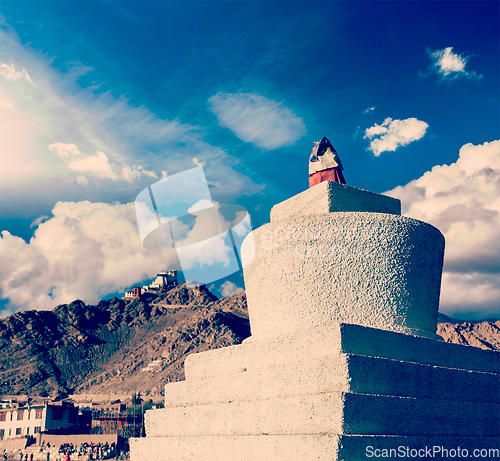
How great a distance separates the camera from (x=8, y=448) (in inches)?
1438

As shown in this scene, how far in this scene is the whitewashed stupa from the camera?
7.65 m

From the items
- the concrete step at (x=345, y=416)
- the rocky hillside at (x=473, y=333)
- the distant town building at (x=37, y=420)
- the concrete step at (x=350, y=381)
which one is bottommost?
the distant town building at (x=37, y=420)

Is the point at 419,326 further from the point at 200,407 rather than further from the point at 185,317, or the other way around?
the point at 185,317

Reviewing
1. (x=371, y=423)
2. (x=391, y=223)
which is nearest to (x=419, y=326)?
(x=391, y=223)

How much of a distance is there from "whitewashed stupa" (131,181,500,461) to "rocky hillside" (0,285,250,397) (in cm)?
7291

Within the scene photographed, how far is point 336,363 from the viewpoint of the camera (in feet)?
25.6

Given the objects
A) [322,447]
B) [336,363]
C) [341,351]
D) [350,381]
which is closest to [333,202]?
[341,351]

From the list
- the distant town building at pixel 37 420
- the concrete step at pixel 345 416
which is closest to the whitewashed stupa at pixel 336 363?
the concrete step at pixel 345 416

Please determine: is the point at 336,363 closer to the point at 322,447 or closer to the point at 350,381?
the point at 350,381

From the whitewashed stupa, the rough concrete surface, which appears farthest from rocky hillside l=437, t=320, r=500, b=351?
the whitewashed stupa

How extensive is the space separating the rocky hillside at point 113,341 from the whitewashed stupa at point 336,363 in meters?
72.9

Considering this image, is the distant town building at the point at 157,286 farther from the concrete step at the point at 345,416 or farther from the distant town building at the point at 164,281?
the concrete step at the point at 345,416

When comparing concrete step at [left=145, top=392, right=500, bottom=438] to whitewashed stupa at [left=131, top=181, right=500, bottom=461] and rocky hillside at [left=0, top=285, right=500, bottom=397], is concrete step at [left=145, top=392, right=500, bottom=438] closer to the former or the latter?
whitewashed stupa at [left=131, top=181, right=500, bottom=461]

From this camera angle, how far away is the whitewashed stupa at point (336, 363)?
7652 mm
